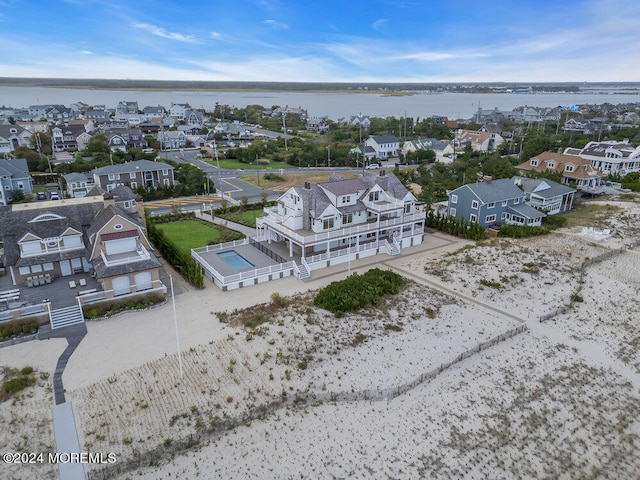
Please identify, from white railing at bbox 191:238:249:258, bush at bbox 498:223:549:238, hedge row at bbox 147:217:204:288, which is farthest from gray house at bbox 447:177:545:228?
hedge row at bbox 147:217:204:288

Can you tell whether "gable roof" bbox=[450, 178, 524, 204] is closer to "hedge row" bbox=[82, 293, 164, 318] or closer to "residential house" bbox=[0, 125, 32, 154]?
"hedge row" bbox=[82, 293, 164, 318]

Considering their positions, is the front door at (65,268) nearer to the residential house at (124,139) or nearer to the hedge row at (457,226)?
the hedge row at (457,226)

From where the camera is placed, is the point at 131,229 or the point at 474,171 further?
the point at 474,171

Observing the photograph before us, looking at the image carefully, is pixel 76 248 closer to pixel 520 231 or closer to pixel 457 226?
pixel 457 226

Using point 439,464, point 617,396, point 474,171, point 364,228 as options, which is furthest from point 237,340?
point 474,171

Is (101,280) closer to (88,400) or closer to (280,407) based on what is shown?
(88,400)

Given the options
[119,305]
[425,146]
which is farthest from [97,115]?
[119,305]
